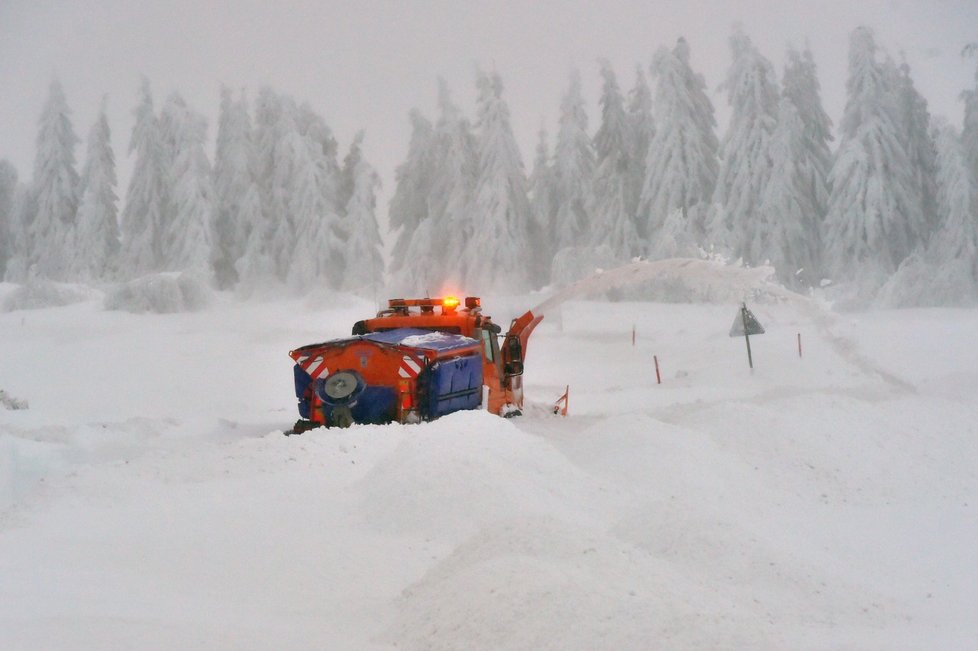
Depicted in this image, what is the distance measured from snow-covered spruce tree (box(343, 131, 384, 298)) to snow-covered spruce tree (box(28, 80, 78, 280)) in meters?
10.9

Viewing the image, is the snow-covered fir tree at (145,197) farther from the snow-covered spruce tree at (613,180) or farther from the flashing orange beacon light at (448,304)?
the flashing orange beacon light at (448,304)

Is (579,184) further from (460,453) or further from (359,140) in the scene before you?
(460,453)

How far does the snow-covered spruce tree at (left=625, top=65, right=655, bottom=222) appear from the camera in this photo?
1491 inches

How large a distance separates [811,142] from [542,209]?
11829 mm

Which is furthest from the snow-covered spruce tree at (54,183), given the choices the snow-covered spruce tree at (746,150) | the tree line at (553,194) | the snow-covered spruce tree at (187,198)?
the snow-covered spruce tree at (746,150)

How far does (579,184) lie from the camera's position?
125 ft

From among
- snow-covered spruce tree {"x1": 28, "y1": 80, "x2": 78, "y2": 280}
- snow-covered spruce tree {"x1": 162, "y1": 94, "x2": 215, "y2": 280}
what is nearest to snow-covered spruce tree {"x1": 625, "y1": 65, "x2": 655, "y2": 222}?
snow-covered spruce tree {"x1": 162, "y1": 94, "x2": 215, "y2": 280}

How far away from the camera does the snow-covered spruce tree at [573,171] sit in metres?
38.2

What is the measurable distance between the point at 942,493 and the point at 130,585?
9490 millimetres

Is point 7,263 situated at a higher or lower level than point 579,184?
lower

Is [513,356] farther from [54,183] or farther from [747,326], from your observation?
[54,183]

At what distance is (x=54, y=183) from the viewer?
31.0m

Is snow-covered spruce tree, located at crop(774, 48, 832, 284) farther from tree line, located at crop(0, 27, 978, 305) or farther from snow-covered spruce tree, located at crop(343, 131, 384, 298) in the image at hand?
snow-covered spruce tree, located at crop(343, 131, 384, 298)

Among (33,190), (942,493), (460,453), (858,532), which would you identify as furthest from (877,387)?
(33,190)
